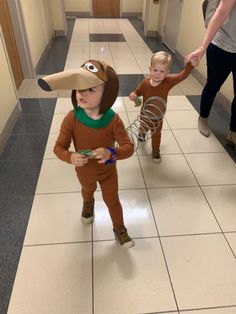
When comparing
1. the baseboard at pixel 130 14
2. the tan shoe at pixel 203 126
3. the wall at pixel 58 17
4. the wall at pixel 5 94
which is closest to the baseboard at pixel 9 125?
the wall at pixel 5 94

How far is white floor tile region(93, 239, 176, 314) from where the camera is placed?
4.04 ft

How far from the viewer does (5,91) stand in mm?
2359

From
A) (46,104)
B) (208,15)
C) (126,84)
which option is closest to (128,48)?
(126,84)

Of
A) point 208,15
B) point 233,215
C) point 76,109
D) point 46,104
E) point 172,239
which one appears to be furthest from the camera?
point 46,104

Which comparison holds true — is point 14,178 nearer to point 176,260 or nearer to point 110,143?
point 110,143

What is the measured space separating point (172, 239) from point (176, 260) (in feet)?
0.43

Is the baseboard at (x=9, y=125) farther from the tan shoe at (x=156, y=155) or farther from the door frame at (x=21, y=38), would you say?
the tan shoe at (x=156, y=155)

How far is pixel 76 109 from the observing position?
105 centimetres

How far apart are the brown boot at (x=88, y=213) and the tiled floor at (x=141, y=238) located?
0.04 metres

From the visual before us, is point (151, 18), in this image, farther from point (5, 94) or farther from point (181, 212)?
point (181, 212)

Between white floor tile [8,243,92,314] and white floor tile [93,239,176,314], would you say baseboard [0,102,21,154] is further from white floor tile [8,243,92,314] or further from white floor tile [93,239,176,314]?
white floor tile [93,239,176,314]

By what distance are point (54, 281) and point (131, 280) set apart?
Result: 15.4 inches

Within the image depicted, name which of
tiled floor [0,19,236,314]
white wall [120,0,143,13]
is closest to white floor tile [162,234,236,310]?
tiled floor [0,19,236,314]

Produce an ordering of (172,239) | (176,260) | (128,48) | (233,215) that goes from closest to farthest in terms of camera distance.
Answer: (176,260), (172,239), (233,215), (128,48)
